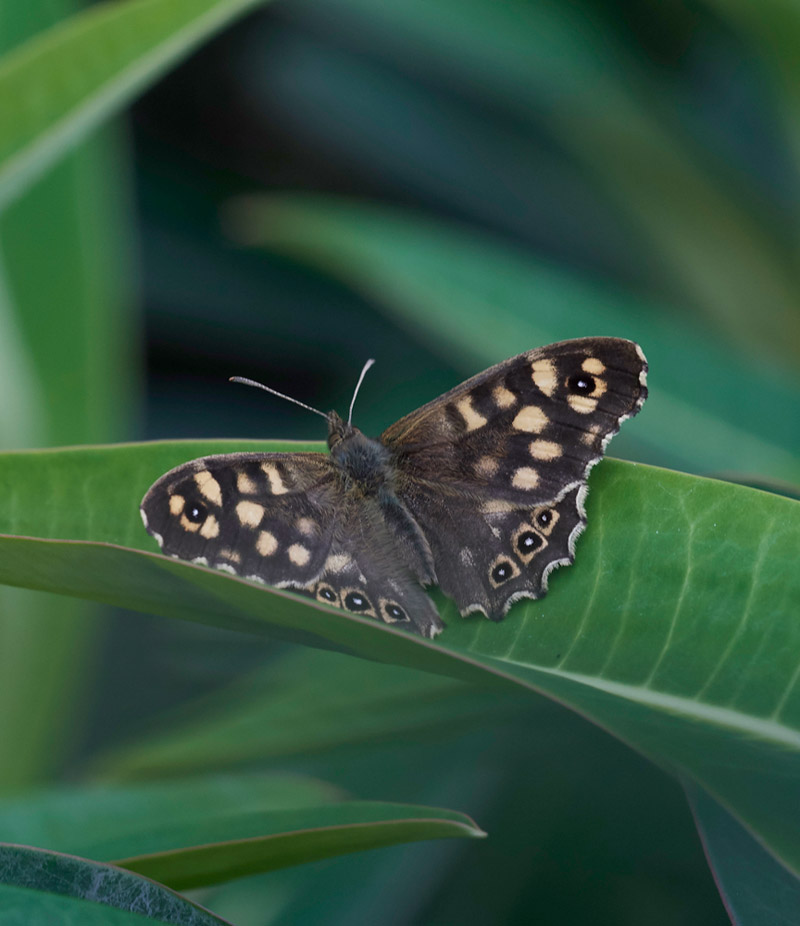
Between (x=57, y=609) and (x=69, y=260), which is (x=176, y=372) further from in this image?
(x=57, y=609)

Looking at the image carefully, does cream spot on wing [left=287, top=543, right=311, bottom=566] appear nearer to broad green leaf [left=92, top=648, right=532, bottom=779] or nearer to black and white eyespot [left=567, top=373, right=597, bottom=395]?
broad green leaf [left=92, top=648, right=532, bottom=779]

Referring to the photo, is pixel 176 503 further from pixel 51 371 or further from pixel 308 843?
pixel 51 371

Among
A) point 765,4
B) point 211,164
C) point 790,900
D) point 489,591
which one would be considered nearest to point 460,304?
point 765,4

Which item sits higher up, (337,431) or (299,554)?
(337,431)

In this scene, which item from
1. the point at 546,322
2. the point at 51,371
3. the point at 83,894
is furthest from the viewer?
the point at 546,322

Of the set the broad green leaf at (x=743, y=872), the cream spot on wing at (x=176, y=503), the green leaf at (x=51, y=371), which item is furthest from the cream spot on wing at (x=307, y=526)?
the broad green leaf at (x=743, y=872)

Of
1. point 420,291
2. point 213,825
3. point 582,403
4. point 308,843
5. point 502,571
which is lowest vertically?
point 213,825

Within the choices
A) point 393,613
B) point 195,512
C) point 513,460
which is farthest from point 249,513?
point 513,460

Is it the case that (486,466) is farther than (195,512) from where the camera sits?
Yes

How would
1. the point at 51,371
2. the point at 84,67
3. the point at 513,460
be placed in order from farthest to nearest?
the point at 51,371
the point at 513,460
the point at 84,67
